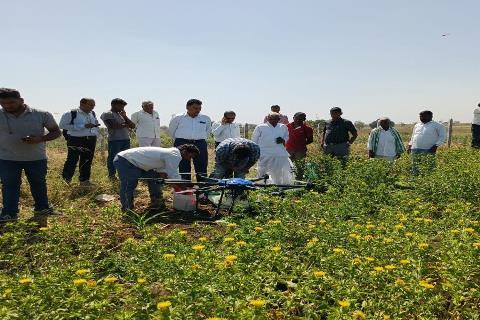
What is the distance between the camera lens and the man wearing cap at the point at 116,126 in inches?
312

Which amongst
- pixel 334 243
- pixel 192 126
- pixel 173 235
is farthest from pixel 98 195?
pixel 334 243

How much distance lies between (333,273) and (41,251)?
2521 millimetres

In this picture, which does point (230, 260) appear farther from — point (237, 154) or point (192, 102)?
point (192, 102)

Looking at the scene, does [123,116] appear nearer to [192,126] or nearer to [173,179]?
[192,126]

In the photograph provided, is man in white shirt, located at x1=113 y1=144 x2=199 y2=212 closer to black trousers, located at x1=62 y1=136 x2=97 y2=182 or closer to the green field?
the green field

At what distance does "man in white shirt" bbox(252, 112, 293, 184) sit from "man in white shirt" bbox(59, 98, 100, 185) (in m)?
2.96

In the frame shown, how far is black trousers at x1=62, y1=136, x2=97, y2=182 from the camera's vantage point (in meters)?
7.60

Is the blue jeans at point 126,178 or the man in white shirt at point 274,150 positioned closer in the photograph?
the blue jeans at point 126,178

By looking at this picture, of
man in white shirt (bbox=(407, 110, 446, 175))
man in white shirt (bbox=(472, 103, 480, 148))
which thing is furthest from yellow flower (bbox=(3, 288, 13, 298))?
man in white shirt (bbox=(472, 103, 480, 148))

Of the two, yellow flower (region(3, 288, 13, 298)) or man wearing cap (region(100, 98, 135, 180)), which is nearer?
yellow flower (region(3, 288, 13, 298))

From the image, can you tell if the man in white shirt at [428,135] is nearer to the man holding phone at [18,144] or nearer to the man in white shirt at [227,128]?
the man in white shirt at [227,128]

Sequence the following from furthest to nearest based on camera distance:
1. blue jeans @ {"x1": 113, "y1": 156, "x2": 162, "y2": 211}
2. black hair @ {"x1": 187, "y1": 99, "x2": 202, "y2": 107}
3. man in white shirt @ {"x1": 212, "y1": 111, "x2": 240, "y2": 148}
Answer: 1. man in white shirt @ {"x1": 212, "y1": 111, "x2": 240, "y2": 148}
2. black hair @ {"x1": 187, "y1": 99, "x2": 202, "y2": 107}
3. blue jeans @ {"x1": 113, "y1": 156, "x2": 162, "y2": 211}

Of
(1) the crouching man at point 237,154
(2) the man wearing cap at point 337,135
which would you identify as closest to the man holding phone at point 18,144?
(1) the crouching man at point 237,154

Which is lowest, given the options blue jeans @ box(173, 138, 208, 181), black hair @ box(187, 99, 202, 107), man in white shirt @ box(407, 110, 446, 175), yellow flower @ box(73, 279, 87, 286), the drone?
yellow flower @ box(73, 279, 87, 286)
